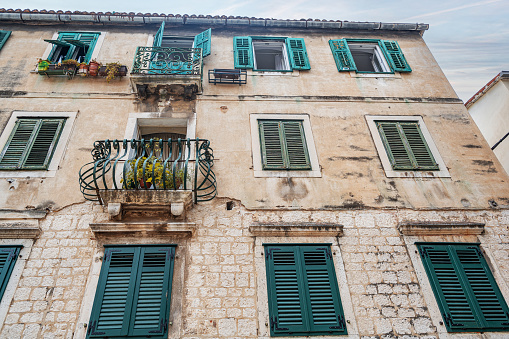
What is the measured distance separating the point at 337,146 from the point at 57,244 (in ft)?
19.0

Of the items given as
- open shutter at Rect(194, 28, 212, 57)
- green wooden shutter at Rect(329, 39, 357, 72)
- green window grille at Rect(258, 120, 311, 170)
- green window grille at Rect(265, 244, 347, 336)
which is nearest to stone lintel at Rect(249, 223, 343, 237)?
green window grille at Rect(265, 244, 347, 336)

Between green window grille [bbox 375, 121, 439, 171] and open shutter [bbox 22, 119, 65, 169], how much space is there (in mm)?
7144

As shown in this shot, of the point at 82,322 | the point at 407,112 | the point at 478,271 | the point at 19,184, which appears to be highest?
the point at 407,112

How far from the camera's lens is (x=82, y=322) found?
531 centimetres

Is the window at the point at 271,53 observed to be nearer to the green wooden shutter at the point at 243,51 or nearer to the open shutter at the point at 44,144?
the green wooden shutter at the point at 243,51

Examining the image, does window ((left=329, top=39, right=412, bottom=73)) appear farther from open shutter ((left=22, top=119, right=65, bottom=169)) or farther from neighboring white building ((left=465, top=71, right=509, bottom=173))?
open shutter ((left=22, top=119, right=65, bottom=169))

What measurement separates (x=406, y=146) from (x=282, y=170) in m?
2.91

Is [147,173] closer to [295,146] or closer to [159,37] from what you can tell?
[295,146]

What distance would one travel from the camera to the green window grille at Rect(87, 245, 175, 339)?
528 cm

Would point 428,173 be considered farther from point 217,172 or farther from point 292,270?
point 217,172

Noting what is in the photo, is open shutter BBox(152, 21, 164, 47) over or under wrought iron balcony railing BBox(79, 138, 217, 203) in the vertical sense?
over

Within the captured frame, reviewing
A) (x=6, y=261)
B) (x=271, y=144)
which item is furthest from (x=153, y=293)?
(x=271, y=144)

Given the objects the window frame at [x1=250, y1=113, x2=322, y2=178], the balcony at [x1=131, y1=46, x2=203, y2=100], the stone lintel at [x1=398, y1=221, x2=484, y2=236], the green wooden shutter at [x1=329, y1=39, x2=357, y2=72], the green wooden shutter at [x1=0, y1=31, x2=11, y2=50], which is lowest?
the stone lintel at [x1=398, y1=221, x2=484, y2=236]

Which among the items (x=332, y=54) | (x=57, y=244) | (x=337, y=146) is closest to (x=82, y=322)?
(x=57, y=244)
